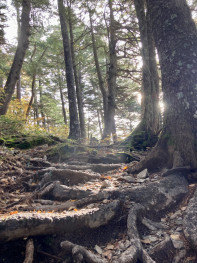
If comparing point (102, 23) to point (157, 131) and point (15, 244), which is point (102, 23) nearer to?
point (157, 131)

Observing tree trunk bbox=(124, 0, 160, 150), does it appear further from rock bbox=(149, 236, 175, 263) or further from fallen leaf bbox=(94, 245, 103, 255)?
fallen leaf bbox=(94, 245, 103, 255)

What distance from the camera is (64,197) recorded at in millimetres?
3336

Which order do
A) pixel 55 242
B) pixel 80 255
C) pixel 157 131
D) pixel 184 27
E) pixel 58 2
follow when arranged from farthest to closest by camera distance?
pixel 58 2 < pixel 157 131 < pixel 184 27 < pixel 55 242 < pixel 80 255

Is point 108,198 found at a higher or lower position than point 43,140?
lower

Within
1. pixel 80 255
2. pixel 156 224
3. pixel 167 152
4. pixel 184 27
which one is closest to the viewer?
pixel 80 255

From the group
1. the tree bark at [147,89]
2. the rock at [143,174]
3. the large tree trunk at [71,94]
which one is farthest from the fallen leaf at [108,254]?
the large tree trunk at [71,94]

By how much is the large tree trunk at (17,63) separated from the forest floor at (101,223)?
195 inches

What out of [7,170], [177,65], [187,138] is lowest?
[7,170]

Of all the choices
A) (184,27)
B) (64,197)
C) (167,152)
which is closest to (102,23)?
(184,27)

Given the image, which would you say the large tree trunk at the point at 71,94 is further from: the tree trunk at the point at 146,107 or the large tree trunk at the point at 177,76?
the large tree trunk at the point at 177,76

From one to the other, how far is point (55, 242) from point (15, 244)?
0.45 meters

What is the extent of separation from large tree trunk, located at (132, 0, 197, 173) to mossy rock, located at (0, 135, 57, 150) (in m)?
4.91

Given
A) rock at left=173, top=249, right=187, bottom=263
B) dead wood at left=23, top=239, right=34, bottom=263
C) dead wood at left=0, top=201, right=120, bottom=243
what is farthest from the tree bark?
dead wood at left=23, top=239, right=34, bottom=263

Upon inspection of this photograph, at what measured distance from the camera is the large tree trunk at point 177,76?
337cm
